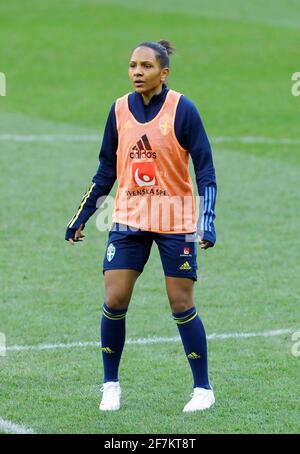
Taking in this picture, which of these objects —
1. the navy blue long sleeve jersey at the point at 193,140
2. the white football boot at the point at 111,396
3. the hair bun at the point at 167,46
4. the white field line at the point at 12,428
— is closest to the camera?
the white field line at the point at 12,428

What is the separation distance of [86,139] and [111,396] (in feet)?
41.7

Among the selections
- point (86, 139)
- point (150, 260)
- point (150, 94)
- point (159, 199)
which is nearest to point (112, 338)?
point (159, 199)

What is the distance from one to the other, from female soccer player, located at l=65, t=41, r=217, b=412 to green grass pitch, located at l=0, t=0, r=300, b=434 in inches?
16.6

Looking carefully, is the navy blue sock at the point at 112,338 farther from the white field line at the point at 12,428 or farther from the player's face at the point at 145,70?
the player's face at the point at 145,70

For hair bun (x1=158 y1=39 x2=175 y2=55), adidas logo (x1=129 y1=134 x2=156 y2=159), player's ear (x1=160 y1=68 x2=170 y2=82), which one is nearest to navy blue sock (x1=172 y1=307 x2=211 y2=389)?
adidas logo (x1=129 y1=134 x2=156 y2=159)

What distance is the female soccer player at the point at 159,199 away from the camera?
24.4 ft

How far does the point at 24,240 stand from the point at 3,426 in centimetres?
620

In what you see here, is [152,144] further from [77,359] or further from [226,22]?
[226,22]

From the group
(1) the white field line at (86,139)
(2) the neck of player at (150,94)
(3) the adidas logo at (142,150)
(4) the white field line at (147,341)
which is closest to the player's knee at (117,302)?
(3) the adidas logo at (142,150)

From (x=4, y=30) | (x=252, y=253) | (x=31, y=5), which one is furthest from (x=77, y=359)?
(x=31, y=5)

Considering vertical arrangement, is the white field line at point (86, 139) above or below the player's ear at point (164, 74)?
below

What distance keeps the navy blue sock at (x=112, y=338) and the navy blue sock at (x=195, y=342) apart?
345 mm

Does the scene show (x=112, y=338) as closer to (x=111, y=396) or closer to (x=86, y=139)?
(x=111, y=396)

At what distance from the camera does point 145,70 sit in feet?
24.5
